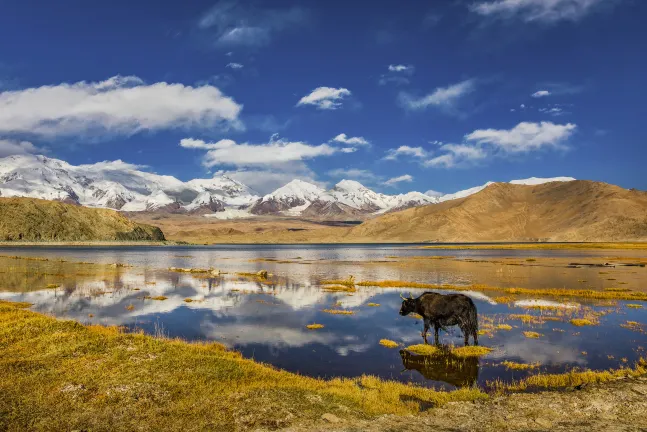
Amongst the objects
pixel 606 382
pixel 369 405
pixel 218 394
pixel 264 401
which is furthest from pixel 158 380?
pixel 606 382

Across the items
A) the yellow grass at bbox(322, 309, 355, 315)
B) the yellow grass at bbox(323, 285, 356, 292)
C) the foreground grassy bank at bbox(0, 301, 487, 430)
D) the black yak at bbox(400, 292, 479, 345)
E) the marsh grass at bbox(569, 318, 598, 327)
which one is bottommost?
the marsh grass at bbox(569, 318, 598, 327)

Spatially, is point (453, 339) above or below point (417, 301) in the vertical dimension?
below

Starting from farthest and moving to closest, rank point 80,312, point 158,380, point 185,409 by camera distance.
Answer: point 80,312, point 158,380, point 185,409

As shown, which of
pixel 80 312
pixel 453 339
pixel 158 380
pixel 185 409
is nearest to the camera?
pixel 185 409

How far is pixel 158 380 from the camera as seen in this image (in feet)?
49.5

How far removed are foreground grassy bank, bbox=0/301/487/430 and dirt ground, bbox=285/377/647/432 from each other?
2.83ft

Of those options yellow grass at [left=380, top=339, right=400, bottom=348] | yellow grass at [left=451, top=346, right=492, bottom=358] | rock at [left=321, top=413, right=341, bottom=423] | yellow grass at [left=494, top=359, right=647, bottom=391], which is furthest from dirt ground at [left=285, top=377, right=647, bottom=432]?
yellow grass at [left=380, top=339, right=400, bottom=348]

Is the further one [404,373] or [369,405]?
[404,373]

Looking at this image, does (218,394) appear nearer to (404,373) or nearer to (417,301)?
(404,373)

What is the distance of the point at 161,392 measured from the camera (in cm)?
1415

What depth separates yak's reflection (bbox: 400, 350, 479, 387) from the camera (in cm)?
1801

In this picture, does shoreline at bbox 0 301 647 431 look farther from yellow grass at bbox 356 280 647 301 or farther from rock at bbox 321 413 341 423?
yellow grass at bbox 356 280 647 301

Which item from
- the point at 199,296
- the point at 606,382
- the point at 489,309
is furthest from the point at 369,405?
the point at 199,296

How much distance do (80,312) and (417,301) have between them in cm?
2623
